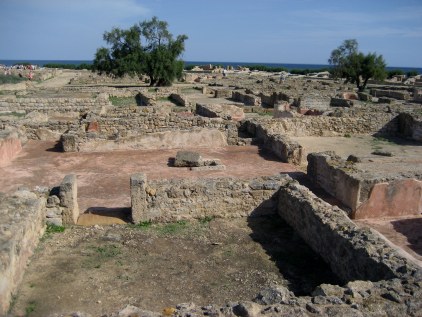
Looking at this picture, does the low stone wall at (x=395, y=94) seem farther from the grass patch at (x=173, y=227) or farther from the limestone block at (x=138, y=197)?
the limestone block at (x=138, y=197)

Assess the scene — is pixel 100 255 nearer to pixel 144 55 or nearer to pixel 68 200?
pixel 68 200

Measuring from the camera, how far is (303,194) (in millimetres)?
8352

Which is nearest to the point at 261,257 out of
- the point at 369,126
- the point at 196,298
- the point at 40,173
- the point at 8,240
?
the point at 196,298

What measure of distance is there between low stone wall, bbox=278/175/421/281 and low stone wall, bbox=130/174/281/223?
20.5 inches

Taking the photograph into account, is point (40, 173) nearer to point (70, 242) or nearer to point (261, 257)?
point (70, 242)

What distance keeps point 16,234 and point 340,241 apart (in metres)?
4.95

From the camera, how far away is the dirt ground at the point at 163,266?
5.89 m

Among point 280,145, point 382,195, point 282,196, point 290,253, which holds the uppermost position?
point 280,145

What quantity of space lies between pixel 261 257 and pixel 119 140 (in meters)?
9.30

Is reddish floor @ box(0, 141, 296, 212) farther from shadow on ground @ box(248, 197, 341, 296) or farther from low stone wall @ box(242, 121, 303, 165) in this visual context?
shadow on ground @ box(248, 197, 341, 296)

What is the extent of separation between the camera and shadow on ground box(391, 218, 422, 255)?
27.8 ft

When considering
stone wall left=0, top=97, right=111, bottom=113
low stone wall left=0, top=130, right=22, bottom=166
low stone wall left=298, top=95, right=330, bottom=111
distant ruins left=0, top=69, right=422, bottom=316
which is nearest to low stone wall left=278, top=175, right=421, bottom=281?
distant ruins left=0, top=69, right=422, bottom=316

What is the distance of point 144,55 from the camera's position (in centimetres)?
4322

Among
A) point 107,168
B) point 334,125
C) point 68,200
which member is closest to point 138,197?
point 68,200
